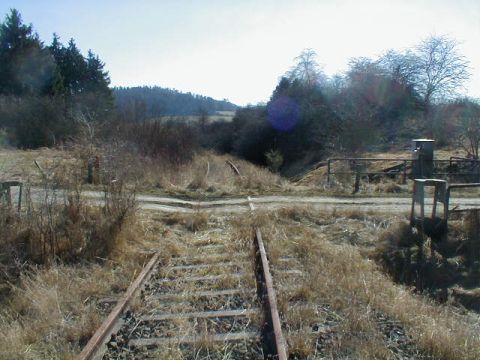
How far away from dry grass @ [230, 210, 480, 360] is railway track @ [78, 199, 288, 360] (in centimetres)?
30

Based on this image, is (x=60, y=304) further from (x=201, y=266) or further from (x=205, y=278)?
(x=201, y=266)

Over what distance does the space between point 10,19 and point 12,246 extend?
169 feet

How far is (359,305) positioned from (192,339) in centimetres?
207

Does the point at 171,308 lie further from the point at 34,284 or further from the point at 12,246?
the point at 12,246

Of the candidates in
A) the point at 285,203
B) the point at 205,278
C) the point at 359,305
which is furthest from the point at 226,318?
the point at 285,203

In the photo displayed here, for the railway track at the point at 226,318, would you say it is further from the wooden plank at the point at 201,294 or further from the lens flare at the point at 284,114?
the lens flare at the point at 284,114

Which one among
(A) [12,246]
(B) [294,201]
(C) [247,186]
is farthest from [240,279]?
(C) [247,186]

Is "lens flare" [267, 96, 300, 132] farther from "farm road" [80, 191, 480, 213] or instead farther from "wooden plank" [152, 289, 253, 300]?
"wooden plank" [152, 289, 253, 300]

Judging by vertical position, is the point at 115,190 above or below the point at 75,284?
above

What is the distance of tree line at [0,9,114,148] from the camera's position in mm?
34688

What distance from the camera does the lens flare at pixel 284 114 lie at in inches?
1734

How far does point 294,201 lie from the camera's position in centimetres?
1347

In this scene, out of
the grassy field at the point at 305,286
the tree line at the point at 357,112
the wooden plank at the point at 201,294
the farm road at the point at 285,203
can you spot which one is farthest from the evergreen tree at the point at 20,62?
the wooden plank at the point at 201,294

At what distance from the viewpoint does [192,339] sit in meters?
4.51
